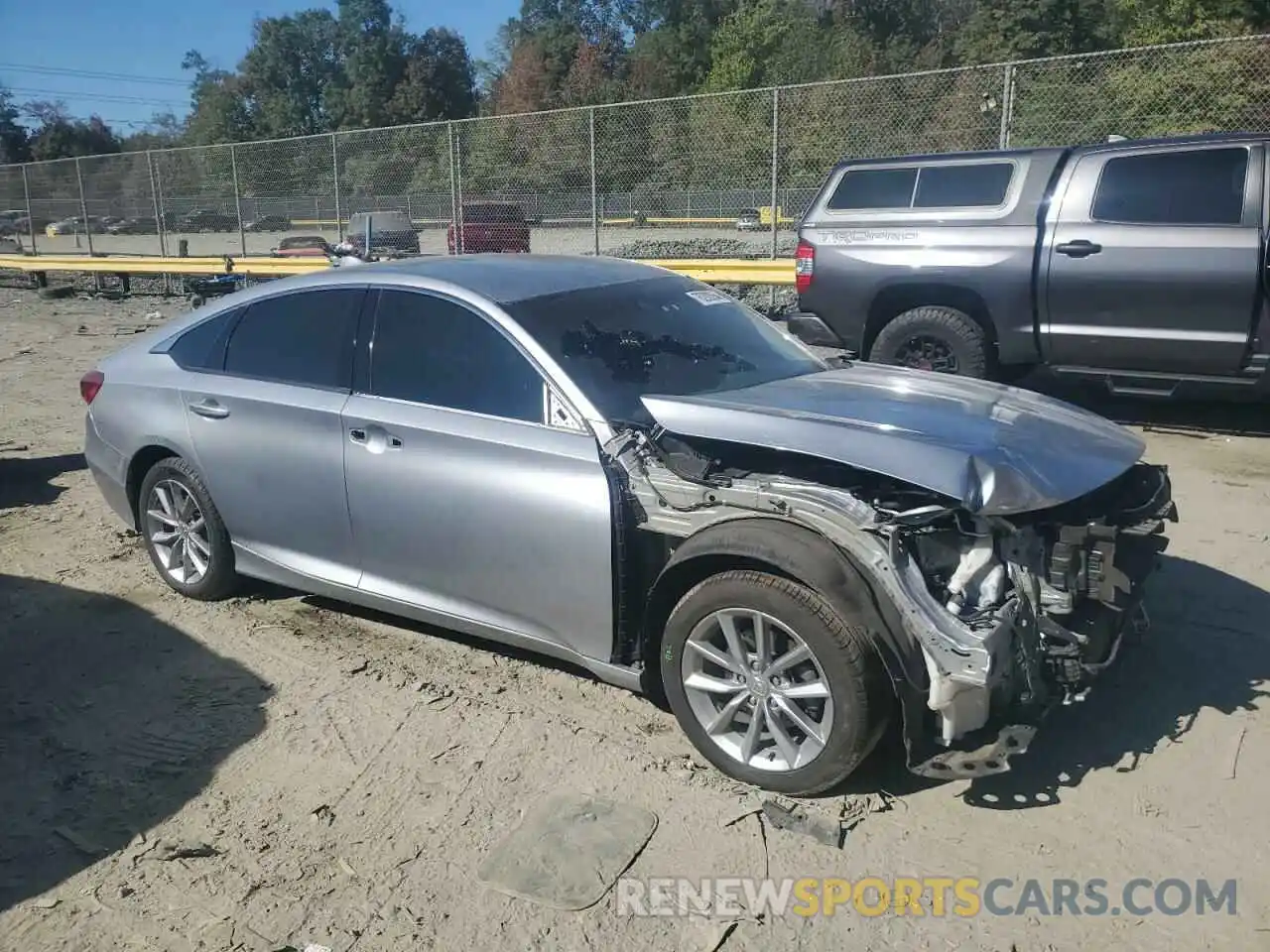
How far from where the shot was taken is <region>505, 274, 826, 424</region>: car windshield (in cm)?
384

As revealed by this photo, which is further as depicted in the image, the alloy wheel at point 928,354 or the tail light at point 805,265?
the tail light at point 805,265

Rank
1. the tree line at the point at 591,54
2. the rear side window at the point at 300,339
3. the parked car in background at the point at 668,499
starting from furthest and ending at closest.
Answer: the tree line at the point at 591,54 < the rear side window at the point at 300,339 < the parked car in background at the point at 668,499

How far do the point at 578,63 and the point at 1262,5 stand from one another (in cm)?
4015

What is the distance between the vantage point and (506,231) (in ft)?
52.5

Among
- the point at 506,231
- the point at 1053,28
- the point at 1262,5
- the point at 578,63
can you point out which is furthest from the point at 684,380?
the point at 578,63

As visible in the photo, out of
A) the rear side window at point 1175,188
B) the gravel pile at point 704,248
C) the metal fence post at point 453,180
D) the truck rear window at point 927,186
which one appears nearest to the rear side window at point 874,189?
the truck rear window at point 927,186

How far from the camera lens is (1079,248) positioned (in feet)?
24.3

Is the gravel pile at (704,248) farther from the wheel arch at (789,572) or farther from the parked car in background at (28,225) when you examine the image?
the parked car in background at (28,225)

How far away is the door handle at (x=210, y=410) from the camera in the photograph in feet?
15.4

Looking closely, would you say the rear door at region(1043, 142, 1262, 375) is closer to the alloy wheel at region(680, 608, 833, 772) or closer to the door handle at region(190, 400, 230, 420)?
the alloy wheel at region(680, 608, 833, 772)

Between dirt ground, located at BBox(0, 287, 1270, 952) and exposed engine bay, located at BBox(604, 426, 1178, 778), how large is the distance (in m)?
0.37

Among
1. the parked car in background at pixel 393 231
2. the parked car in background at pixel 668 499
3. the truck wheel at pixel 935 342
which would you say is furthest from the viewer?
the parked car in background at pixel 393 231

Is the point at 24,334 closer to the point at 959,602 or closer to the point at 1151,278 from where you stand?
the point at 1151,278
